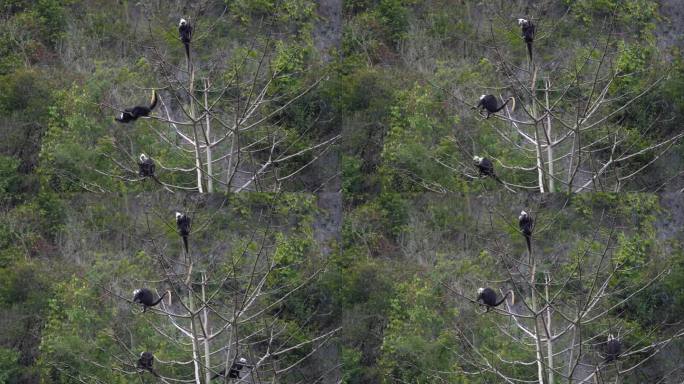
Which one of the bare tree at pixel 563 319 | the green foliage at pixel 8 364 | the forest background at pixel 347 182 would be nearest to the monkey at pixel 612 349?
the bare tree at pixel 563 319

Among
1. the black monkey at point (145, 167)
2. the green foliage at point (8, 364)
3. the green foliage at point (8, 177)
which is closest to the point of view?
the black monkey at point (145, 167)

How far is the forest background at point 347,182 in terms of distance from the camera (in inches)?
626

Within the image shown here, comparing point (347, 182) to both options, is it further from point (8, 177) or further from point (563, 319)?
point (8, 177)

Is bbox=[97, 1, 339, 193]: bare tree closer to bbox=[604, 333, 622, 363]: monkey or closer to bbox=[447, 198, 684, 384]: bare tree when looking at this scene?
bbox=[447, 198, 684, 384]: bare tree

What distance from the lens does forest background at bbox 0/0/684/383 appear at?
1589cm

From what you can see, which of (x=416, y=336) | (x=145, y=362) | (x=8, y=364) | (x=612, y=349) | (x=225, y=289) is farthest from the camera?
(x=8, y=364)

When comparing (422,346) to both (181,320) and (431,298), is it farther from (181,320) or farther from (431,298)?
(181,320)

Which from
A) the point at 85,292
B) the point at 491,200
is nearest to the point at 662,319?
the point at 491,200

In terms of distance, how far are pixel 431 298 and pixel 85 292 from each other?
4.18 m

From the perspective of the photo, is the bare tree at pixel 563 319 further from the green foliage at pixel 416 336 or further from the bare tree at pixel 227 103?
the bare tree at pixel 227 103

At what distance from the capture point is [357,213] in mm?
16688

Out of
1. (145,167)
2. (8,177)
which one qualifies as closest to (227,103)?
(145,167)

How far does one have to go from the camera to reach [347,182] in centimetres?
1691

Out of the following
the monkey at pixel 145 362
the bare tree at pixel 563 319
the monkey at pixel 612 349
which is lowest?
the bare tree at pixel 563 319
